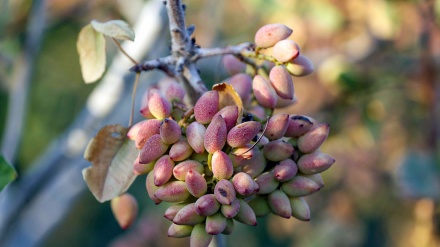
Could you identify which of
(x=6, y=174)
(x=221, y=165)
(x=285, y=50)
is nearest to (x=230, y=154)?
(x=221, y=165)

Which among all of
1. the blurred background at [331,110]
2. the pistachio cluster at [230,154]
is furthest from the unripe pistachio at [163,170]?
the blurred background at [331,110]

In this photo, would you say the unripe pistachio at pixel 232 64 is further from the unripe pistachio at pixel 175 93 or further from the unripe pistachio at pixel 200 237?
the unripe pistachio at pixel 200 237

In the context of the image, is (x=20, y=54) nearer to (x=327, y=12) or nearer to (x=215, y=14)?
(x=215, y=14)

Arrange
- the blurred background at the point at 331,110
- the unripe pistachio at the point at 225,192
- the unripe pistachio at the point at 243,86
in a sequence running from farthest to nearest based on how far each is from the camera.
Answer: the blurred background at the point at 331,110, the unripe pistachio at the point at 243,86, the unripe pistachio at the point at 225,192

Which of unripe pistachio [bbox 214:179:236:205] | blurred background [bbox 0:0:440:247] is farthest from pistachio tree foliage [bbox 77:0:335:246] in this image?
blurred background [bbox 0:0:440:247]

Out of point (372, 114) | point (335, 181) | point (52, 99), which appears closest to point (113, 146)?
point (372, 114)

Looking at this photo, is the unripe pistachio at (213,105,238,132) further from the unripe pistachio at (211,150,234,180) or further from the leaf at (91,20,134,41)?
the leaf at (91,20,134,41)
